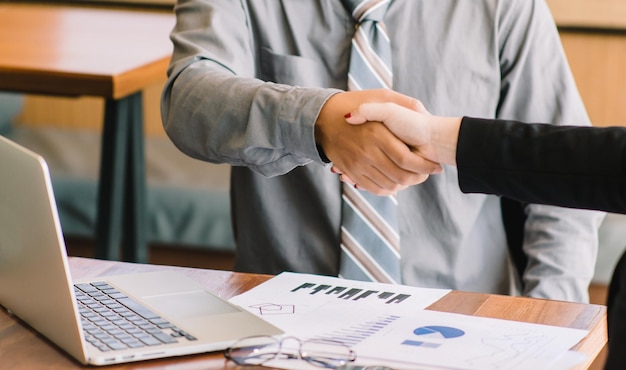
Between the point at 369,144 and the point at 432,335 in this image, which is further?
the point at 369,144

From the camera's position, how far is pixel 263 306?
100 centimetres

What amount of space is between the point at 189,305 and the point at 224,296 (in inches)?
2.7

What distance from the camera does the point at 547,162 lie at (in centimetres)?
96

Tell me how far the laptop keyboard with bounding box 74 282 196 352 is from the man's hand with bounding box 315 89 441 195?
32cm

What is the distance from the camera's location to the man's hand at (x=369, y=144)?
1155 mm

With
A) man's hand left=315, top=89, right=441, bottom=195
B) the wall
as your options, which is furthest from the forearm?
the wall

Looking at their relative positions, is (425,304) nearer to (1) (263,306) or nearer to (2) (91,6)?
(1) (263,306)

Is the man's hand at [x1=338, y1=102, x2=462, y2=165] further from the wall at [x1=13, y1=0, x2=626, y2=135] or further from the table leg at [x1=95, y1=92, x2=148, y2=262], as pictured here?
the wall at [x1=13, y1=0, x2=626, y2=135]

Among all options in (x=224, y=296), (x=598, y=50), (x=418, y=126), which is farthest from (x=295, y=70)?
(x=598, y=50)

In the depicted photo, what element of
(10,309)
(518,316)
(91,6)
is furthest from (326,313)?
(91,6)

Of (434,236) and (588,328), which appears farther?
(434,236)

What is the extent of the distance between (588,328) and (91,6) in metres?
2.56

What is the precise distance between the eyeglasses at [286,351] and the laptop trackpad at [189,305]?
8 centimetres

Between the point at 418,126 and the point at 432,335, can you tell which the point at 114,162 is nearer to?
the point at 418,126
